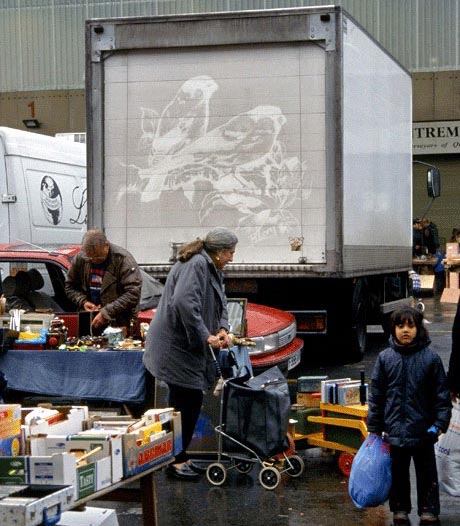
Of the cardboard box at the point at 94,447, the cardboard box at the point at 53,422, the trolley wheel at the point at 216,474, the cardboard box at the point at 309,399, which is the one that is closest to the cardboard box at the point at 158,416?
the cardboard box at the point at 53,422

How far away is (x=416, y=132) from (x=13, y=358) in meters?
25.7

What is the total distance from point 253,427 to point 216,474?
0.45 metres

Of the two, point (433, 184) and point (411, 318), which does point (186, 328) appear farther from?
point (433, 184)

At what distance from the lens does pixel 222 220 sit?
1275 centimetres

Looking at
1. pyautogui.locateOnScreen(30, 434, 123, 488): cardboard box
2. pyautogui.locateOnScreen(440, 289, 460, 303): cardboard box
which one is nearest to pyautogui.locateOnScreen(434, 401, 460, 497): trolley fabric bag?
pyautogui.locateOnScreen(30, 434, 123, 488): cardboard box

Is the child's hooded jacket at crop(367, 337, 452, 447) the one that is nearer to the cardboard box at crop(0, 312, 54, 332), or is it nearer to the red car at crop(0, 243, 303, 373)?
the cardboard box at crop(0, 312, 54, 332)

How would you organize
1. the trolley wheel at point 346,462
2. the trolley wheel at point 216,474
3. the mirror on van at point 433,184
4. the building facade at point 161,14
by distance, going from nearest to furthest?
the trolley wheel at point 216,474
the trolley wheel at point 346,462
the mirror on van at point 433,184
the building facade at point 161,14

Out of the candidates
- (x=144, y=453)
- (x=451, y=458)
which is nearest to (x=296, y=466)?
(x=451, y=458)

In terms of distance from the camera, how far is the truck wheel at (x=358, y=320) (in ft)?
46.7

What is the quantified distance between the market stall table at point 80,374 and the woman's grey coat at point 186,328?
0.69 metres

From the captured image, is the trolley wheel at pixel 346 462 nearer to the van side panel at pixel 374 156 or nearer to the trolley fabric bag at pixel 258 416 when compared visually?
the trolley fabric bag at pixel 258 416

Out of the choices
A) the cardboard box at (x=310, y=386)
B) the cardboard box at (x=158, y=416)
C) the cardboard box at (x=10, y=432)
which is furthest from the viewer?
the cardboard box at (x=310, y=386)

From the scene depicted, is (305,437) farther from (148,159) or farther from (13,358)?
(148,159)

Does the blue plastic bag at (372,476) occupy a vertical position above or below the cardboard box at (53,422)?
below
